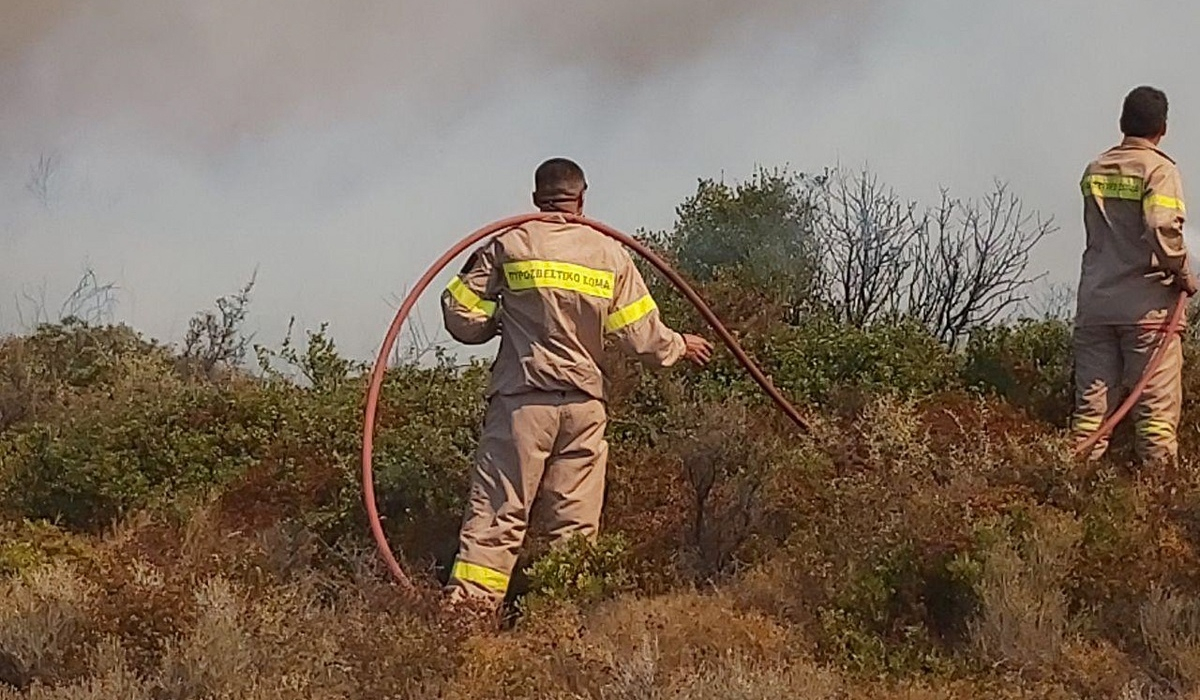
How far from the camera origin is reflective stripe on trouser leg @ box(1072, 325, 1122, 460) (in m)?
8.43

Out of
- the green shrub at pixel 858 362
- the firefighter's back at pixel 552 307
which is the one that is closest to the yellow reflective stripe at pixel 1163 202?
the green shrub at pixel 858 362

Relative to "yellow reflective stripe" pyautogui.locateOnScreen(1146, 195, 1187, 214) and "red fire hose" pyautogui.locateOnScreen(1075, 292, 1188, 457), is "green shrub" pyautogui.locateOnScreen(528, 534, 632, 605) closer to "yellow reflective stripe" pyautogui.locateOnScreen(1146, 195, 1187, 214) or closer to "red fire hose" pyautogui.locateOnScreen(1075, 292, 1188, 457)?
"red fire hose" pyautogui.locateOnScreen(1075, 292, 1188, 457)

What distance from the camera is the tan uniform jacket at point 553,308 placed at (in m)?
7.05

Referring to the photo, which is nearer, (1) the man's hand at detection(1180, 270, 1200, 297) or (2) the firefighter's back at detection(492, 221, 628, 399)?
(2) the firefighter's back at detection(492, 221, 628, 399)

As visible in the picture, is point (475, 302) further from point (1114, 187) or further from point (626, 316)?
point (1114, 187)

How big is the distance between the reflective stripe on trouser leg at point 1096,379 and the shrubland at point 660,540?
0.29 m

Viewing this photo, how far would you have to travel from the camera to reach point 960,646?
20.1 feet

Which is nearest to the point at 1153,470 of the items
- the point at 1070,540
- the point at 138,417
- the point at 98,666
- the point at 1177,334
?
the point at 1177,334

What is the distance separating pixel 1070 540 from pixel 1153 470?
191 centimetres

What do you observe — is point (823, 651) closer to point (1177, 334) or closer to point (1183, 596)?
point (1183, 596)

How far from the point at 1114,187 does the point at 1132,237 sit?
0.30 m

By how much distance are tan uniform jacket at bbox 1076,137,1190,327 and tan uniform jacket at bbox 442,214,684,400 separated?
9.11 feet

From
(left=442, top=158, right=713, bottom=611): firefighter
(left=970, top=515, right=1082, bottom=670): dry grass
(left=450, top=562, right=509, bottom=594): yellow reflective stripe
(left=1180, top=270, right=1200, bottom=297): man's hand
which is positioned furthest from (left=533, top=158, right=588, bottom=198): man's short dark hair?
(left=1180, top=270, right=1200, bottom=297): man's hand

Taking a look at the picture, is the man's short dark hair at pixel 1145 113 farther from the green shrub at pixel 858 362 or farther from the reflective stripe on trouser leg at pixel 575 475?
the reflective stripe on trouser leg at pixel 575 475
